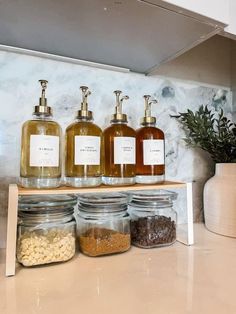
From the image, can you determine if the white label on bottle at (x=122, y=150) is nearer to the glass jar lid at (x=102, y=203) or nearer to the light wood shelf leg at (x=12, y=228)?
the glass jar lid at (x=102, y=203)

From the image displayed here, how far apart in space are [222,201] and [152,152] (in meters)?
0.26

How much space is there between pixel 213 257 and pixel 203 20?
1.67 feet

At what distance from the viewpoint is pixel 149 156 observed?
0.64 meters

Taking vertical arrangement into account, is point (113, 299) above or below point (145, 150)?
below

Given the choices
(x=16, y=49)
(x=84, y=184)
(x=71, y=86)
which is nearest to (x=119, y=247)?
(x=84, y=184)

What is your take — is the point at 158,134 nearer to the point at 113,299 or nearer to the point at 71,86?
the point at 71,86

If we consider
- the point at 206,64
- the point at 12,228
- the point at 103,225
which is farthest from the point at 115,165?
the point at 206,64

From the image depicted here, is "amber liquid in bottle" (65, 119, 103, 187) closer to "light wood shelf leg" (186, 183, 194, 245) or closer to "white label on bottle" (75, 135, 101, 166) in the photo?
"white label on bottle" (75, 135, 101, 166)

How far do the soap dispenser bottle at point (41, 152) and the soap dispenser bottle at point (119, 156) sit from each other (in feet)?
0.38

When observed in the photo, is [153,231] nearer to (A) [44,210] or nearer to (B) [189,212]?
(B) [189,212]

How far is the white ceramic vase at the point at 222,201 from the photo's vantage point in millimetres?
711

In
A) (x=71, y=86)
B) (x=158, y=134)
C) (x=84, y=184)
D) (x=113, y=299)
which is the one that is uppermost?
(x=71, y=86)

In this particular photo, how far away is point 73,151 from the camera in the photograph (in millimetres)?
569

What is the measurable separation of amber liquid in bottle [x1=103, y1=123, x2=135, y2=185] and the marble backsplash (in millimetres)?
138
